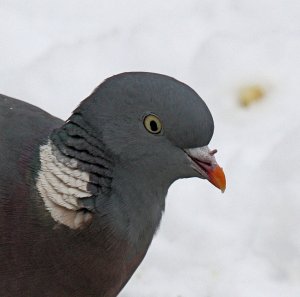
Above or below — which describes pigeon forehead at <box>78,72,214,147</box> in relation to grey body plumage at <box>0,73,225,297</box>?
above

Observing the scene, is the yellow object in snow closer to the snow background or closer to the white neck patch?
the snow background

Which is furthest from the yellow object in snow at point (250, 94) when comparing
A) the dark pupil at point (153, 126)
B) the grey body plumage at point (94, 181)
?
the dark pupil at point (153, 126)

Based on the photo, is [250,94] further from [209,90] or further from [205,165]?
[205,165]

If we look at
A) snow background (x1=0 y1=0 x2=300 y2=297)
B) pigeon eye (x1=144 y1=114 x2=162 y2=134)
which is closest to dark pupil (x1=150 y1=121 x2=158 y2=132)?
pigeon eye (x1=144 y1=114 x2=162 y2=134)

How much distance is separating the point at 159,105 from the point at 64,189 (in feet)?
1.53

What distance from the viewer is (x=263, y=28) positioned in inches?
249

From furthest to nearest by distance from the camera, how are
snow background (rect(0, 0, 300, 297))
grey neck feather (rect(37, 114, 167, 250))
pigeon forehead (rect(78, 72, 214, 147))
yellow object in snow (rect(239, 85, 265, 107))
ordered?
1. yellow object in snow (rect(239, 85, 265, 107))
2. snow background (rect(0, 0, 300, 297))
3. grey neck feather (rect(37, 114, 167, 250))
4. pigeon forehead (rect(78, 72, 214, 147))

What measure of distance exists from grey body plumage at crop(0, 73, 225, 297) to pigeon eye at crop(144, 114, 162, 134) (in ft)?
0.04

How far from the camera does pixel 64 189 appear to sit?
3.96 metres

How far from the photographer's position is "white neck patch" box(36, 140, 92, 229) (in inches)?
155

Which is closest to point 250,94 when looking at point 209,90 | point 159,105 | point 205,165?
point 209,90

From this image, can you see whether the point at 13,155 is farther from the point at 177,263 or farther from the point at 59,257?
the point at 177,263

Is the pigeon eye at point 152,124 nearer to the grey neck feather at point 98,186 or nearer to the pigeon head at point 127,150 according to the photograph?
the pigeon head at point 127,150

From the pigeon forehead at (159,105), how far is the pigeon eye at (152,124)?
0.02 metres
